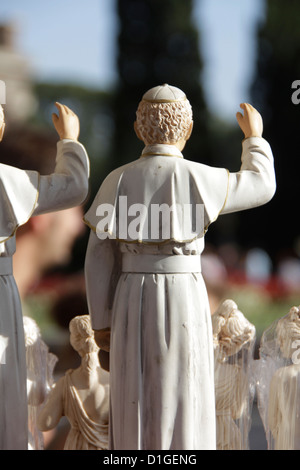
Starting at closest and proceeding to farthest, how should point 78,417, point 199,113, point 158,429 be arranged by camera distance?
point 158,429
point 78,417
point 199,113

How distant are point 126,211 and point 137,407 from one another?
0.94m

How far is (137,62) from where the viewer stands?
14977mm

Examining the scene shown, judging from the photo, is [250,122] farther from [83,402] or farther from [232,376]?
[83,402]

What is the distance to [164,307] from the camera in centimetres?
384

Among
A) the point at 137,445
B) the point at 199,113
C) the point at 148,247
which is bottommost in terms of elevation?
the point at 137,445

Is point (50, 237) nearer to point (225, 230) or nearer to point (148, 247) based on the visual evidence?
point (148, 247)

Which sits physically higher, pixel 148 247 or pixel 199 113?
pixel 199 113

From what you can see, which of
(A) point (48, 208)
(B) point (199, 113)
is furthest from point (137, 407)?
(B) point (199, 113)

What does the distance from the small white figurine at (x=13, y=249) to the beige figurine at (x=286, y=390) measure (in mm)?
1343

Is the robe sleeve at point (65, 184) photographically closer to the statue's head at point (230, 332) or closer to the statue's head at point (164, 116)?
the statue's head at point (164, 116)

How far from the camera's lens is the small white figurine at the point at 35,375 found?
462cm

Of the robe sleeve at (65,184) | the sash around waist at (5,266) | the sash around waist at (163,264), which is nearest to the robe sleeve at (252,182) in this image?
the sash around waist at (163,264)

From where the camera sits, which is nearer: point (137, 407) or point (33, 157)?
point (137, 407)

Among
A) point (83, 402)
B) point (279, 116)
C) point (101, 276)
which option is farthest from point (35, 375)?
point (279, 116)
